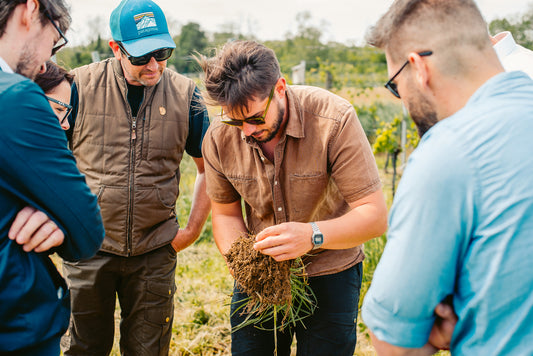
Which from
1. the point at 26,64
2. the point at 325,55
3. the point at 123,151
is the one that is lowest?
the point at 325,55

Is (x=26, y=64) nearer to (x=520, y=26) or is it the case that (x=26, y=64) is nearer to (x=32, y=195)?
(x=32, y=195)

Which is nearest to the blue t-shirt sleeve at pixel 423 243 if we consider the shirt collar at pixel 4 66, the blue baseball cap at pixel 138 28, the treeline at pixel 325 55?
the shirt collar at pixel 4 66

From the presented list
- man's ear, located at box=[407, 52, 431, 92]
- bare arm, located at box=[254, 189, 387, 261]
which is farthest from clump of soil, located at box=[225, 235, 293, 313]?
man's ear, located at box=[407, 52, 431, 92]

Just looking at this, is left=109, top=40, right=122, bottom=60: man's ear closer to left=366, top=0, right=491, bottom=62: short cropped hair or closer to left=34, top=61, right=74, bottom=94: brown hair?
left=34, top=61, right=74, bottom=94: brown hair

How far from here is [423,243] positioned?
3.85ft

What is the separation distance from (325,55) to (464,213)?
1442cm

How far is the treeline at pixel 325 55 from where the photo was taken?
36.7 feet

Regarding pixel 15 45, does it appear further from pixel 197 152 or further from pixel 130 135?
pixel 197 152

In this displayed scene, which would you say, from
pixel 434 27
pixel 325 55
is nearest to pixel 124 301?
pixel 434 27

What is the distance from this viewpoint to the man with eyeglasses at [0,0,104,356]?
1.40 meters

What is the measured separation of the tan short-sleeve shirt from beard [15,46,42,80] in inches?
39.8

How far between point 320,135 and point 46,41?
1267 mm

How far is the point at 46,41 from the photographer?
163 cm

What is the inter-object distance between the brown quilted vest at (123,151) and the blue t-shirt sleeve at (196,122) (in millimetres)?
135
